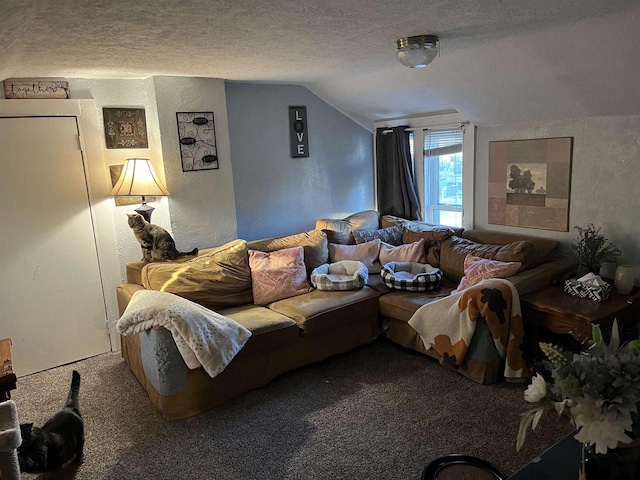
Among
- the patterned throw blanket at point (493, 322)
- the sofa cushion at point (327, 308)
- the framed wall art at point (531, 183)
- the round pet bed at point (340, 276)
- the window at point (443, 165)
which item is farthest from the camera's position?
the window at point (443, 165)

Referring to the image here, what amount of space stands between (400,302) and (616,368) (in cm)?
222

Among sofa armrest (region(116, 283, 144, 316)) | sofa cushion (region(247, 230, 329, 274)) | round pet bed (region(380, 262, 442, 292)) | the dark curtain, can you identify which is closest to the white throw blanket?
sofa armrest (region(116, 283, 144, 316))

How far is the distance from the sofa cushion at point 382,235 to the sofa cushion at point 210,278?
42.1 inches

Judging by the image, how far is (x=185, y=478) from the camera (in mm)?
2283

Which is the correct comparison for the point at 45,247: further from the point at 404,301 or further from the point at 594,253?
the point at 594,253

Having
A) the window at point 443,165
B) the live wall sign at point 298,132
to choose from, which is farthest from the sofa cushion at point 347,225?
the live wall sign at point 298,132

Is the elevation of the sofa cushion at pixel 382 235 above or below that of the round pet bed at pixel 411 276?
above

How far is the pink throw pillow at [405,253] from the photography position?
12.9 feet

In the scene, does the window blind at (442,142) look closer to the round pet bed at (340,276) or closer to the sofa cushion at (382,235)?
the sofa cushion at (382,235)

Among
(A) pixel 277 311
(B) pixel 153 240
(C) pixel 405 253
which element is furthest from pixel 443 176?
(B) pixel 153 240

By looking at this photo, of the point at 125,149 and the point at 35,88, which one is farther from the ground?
the point at 35,88

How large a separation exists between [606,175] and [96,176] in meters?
3.63

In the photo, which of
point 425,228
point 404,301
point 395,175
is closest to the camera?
point 404,301

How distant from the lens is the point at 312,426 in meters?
2.65
